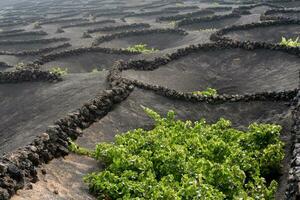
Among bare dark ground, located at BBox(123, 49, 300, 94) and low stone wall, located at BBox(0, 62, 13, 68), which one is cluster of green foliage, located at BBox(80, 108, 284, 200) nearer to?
bare dark ground, located at BBox(123, 49, 300, 94)

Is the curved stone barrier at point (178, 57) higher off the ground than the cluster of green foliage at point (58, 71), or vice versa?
the curved stone barrier at point (178, 57)

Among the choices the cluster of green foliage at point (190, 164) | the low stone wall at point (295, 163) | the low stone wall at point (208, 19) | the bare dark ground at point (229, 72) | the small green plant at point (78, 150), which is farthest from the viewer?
the low stone wall at point (208, 19)

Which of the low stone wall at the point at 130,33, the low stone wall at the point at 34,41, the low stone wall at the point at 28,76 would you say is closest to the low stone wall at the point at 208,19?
the low stone wall at the point at 130,33

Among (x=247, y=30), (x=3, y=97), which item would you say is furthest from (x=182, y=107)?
(x=247, y=30)

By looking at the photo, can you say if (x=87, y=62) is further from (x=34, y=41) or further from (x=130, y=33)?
(x=34, y=41)

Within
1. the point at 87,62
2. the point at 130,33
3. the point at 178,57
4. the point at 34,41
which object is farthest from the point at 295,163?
the point at 34,41

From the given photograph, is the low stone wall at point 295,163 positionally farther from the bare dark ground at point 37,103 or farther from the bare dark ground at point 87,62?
the bare dark ground at point 87,62

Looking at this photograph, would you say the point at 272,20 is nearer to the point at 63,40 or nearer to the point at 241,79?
the point at 241,79
